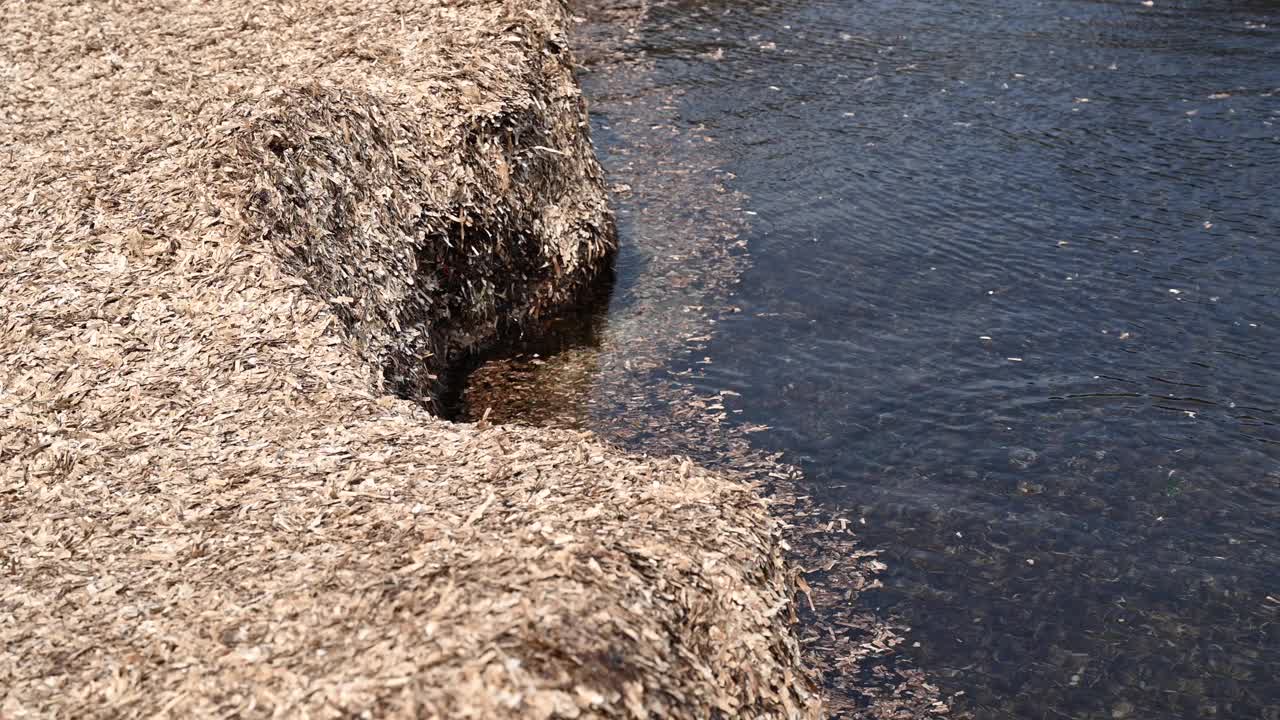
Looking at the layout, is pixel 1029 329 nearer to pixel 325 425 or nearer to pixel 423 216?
pixel 423 216

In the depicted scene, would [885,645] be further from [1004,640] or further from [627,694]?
[627,694]

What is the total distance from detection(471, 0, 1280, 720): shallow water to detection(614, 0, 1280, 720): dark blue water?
0.03 m

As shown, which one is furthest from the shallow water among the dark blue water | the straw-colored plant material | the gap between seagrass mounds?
the straw-colored plant material

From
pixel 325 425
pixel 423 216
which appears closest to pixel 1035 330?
pixel 423 216

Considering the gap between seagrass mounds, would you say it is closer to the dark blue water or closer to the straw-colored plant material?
the straw-colored plant material

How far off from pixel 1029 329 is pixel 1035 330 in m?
0.05

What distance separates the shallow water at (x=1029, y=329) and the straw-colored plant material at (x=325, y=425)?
1.86 m

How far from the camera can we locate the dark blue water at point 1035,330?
6.75 meters

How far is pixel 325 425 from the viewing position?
5.97 meters

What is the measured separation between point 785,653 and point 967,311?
19.3 feet

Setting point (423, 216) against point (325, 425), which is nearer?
point (325, 425)

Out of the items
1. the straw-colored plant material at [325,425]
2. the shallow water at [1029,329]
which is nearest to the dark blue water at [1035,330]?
the shallow water at [1029,329]

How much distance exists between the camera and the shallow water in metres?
6.76

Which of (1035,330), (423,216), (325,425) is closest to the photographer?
(325,425)
